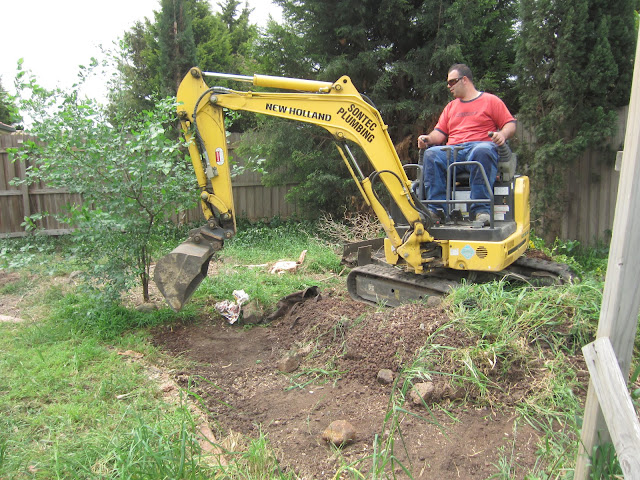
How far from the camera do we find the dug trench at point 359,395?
2578 millimetres

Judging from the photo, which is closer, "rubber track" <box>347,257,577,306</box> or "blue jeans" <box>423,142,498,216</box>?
"blue jeans" <box>423,142,498,216</box>

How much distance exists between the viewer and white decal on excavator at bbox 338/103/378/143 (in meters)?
4.43

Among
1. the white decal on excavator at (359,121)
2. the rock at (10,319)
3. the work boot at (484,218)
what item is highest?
the white decal on excavator at (359,121)

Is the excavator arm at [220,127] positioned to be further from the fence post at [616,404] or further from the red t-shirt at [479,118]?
the fence post at [616,404]

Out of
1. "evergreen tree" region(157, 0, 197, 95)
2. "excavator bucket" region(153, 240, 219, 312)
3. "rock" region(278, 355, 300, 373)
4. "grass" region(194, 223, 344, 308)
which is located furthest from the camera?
"evergreen tree" region(157, 0, 197, 95)

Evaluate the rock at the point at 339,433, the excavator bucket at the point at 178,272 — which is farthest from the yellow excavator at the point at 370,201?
the rock at the point at 339,433

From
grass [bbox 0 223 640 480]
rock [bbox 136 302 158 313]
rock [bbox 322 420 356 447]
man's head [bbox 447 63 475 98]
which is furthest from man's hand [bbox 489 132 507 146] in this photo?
rock [bbox 136 302 158 313]

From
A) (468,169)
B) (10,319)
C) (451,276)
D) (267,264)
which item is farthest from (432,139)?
(10,319)

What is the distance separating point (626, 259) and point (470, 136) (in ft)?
11.1

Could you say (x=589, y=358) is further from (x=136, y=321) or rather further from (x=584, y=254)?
(x=584, y=254)

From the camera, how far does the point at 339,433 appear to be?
108 inches

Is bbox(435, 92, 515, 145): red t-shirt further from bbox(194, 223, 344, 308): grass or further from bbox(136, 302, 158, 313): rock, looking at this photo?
bbox(136, 302, 158, 313): rock

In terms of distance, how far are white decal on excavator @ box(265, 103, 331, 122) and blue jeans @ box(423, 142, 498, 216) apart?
117 centimetres

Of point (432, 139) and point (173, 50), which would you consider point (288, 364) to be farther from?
point (173, 50)
